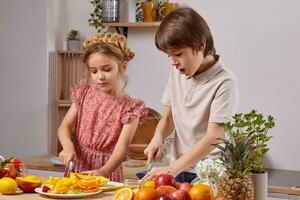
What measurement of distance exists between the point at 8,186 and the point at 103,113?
0.76 metres

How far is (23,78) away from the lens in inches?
162

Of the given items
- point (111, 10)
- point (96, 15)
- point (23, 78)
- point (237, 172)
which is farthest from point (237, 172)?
point (23, 78)

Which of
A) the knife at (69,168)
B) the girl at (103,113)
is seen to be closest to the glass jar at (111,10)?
the girl at (103,113)

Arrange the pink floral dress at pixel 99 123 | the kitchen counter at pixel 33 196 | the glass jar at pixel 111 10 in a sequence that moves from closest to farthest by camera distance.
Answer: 1. the kitchen counter at pixel 33 196
2. the pink floral dress at pixel 99 123
3. the glass jar at pixel 111 10

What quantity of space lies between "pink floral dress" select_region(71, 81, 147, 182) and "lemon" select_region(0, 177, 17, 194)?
2.21ft

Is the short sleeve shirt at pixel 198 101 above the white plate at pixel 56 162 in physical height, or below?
above

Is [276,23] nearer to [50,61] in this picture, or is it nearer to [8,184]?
[50,61]

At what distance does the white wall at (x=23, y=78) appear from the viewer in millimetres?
4031

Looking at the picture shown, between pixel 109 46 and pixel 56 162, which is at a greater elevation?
pixel 109 46

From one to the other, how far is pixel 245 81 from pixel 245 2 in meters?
0.44

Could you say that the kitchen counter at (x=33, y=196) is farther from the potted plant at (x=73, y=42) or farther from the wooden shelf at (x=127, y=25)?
the potted plant at (x=73, y=42)

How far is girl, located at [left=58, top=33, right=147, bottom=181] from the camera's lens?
8.30ft

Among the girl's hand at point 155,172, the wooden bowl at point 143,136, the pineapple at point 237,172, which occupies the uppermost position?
the pineapple at point 237,172

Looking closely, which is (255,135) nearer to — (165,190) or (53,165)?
(165,190)
